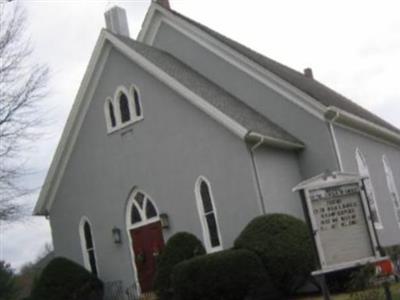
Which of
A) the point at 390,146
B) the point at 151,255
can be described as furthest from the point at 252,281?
the point at 390,146

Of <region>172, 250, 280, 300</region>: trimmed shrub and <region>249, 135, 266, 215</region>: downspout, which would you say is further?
<region>249, 135, 266, 215</region>: downspout

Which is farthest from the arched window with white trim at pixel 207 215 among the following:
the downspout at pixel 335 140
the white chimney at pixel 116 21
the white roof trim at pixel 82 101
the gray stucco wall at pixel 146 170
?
the white chimney at pixel 116 21

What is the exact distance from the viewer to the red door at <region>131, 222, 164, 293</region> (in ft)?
67.6

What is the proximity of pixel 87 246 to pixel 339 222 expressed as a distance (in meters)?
12.9

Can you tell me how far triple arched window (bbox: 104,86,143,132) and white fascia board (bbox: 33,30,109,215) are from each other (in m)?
1.04

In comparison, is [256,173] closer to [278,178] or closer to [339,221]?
[278,178]

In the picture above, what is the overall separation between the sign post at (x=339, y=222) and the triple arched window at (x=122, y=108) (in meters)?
10.5

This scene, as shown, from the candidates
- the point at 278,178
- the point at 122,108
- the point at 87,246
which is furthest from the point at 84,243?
the point at 278,178

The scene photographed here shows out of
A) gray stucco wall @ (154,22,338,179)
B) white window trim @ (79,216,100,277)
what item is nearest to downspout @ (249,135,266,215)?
gray stucco wall @ (154,22,338,179)

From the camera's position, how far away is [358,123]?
22875 mm

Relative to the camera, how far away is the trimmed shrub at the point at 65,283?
20.1 metres

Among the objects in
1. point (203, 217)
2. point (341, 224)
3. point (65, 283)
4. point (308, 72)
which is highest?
point (308, 72)

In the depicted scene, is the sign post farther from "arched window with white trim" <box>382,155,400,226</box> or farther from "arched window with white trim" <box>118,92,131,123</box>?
"arched window with white trim" <box>382,155,400,226</box>

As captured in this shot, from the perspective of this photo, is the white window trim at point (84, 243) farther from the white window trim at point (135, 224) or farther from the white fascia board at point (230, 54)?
the white fascia board at point (230, 54)
